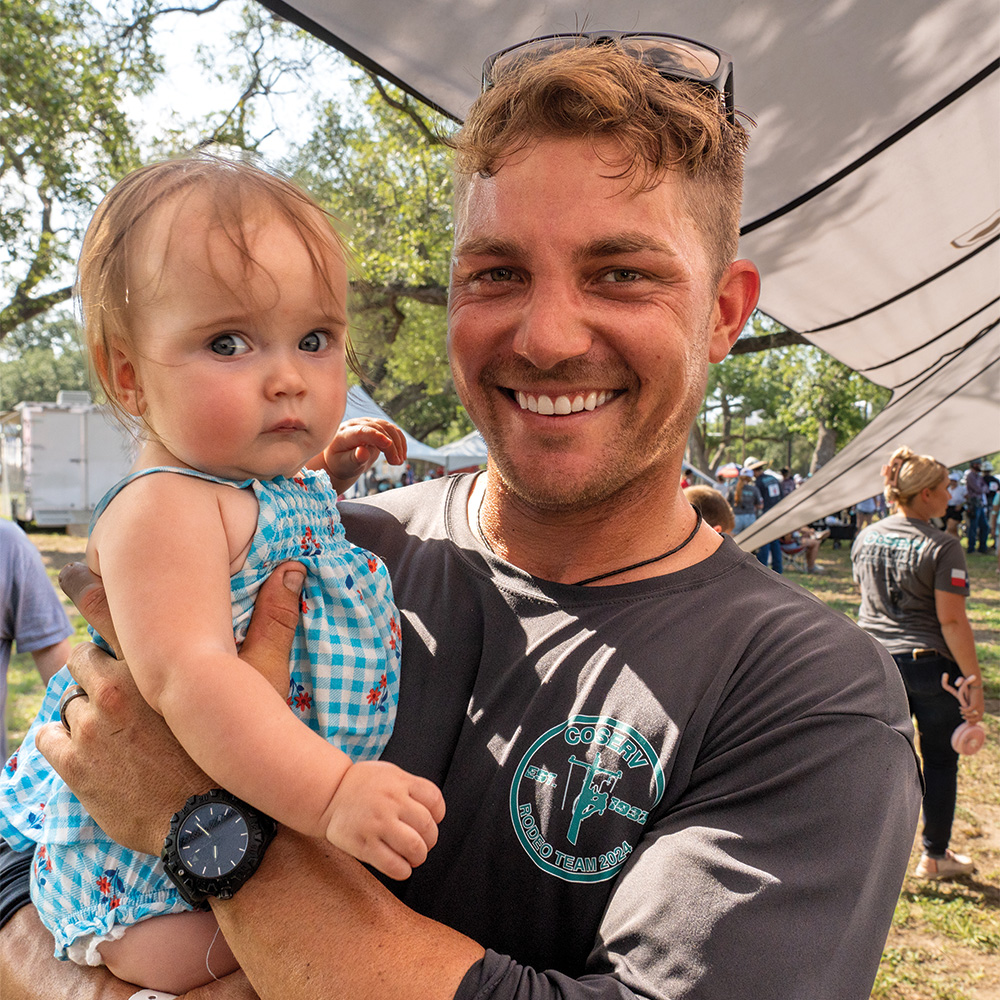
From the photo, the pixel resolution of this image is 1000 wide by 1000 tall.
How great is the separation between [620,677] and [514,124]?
1144 millimetres

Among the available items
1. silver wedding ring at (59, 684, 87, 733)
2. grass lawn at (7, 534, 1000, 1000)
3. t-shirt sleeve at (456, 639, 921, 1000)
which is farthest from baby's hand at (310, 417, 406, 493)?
grass lawn at (7, 534, 1000, 1000)

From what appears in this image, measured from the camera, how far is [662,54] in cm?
185

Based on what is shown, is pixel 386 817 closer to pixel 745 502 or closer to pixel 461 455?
pixel 745 502

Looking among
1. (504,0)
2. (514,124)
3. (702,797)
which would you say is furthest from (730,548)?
(504,0)

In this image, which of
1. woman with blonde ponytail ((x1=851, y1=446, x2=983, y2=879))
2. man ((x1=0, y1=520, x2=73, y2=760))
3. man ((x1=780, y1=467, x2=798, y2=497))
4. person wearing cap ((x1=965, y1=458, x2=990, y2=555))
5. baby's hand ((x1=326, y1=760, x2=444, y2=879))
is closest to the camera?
baby's hand ((x1=326, y1=760, x2=444, y2=879))

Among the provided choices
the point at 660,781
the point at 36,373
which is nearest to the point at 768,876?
the point at 660,781

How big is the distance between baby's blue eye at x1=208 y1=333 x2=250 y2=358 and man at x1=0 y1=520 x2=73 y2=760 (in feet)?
7.95

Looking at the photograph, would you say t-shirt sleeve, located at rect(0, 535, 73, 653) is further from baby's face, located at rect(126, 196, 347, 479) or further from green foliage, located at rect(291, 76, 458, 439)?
green foliage, located at rect(291, 76, 458, 439)

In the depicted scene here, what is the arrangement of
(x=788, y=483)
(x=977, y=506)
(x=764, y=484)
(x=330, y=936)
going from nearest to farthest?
1. (x=330, y=936)
2. (x=764, y=484)
3. (x=977, y=506)
4. (x=788, y=483)

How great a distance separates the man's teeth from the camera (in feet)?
5.77

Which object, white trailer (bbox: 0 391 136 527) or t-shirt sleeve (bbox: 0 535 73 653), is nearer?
t-shirt sleeve (bbox: 0 535 73 653)

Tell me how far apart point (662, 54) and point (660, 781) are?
61.1 inches

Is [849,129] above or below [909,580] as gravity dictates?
above

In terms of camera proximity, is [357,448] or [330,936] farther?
[357,448]
